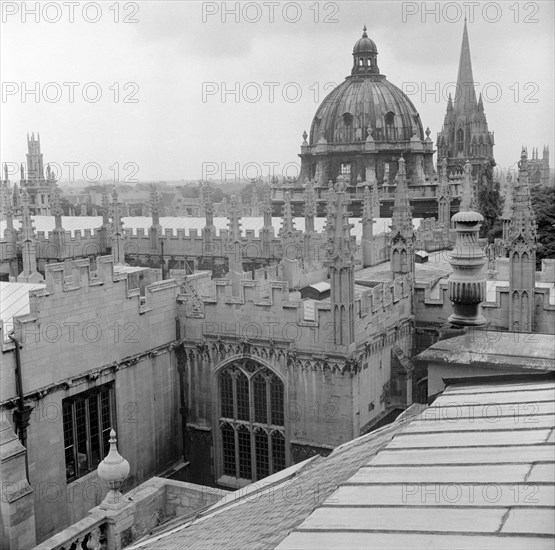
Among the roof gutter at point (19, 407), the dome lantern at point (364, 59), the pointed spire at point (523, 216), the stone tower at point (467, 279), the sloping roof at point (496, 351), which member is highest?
the dome lantern at point (364, 59)

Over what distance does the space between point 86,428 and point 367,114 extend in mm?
43685

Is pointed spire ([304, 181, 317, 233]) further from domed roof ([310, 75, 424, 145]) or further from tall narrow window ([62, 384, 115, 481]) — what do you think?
domed roof ([310, 75, 424, 145])

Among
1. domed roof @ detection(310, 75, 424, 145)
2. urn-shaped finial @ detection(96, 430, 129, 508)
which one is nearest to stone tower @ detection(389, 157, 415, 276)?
urn-shaped finial @ detection(96, 430, 129, 508)

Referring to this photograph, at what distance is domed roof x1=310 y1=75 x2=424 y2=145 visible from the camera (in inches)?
2199

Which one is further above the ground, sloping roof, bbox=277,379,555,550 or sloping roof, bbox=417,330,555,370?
sloping roof, bbox=417,330,555,370

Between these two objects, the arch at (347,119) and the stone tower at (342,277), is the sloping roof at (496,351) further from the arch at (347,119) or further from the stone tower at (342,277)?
the arch at (347,119)

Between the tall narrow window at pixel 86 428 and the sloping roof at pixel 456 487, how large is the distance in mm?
9352

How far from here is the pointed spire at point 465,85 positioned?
8212cm

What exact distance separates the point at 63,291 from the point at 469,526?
1172cm

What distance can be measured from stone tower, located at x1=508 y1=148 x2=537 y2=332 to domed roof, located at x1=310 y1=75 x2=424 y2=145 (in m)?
38.4

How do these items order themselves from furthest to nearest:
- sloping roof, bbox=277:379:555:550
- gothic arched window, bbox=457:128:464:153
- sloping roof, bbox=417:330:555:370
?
gothic arched window, bbox=457:128:464:153, sloping roof, bbox=417:330:555:370, sloping roof, bbox=277:379:555:550

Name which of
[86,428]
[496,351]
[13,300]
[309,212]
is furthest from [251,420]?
[309,212]

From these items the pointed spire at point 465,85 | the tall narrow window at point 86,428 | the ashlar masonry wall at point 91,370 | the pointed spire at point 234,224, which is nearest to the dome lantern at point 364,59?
the pointed spire at point 465,85

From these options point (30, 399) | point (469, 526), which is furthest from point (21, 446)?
point (469, 526)
